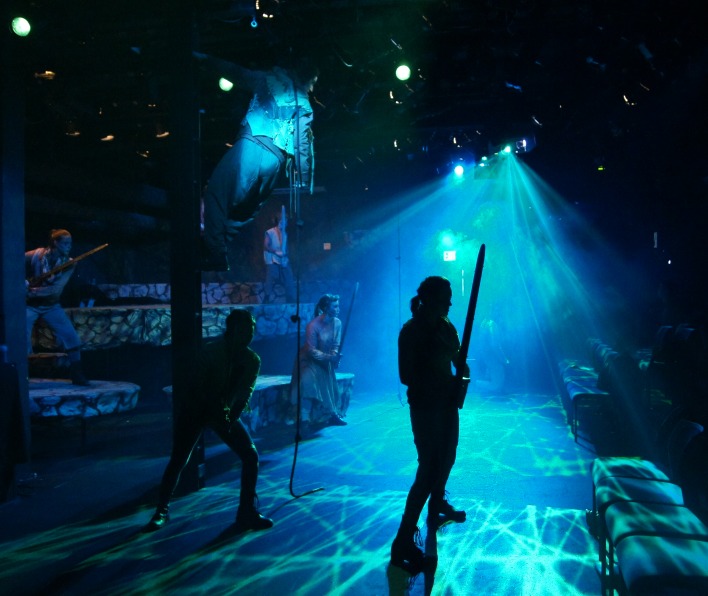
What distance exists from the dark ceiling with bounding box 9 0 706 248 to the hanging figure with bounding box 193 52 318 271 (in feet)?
2.47

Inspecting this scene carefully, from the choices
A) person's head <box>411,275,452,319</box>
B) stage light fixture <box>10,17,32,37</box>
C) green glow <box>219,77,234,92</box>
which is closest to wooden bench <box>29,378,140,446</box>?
stage light fixture <box>10,17,32,37</box>

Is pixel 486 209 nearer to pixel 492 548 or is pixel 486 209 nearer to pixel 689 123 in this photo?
pixel 689 123

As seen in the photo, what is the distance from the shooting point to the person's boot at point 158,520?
4.51 meters

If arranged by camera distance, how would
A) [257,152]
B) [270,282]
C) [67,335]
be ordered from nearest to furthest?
[257,152]
[67,335]
[270,282]

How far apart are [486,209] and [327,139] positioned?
8.70 metres

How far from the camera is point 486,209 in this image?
63.1ft

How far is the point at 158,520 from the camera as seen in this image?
14.9 ft

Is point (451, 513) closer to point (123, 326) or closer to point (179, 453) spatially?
point (179, 453)

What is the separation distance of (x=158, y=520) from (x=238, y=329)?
68.2 inches

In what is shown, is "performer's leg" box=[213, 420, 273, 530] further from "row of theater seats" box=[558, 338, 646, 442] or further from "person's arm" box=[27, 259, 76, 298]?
"row of theater seats" box=[558, 338, 646, 442]

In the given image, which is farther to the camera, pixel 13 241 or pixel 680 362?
pixel 13 241

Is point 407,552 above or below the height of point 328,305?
below

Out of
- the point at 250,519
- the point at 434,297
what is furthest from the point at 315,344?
the point at 434,297

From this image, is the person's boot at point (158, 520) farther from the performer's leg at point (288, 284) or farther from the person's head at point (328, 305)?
the performer's leg at point (288, 284)
